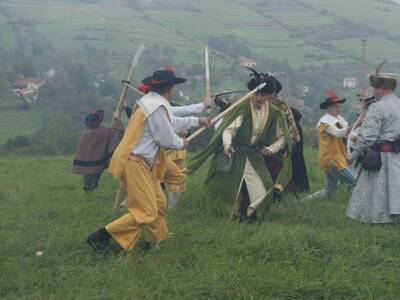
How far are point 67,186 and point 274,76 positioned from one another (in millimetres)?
4446

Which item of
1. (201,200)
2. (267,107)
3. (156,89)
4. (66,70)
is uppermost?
(156,89)

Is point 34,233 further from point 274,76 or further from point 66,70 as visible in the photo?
point 66,70

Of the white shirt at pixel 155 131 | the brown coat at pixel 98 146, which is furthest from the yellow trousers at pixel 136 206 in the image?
the brown coat at pixel 98 146

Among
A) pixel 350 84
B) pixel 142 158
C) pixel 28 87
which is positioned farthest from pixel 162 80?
pixel 28 87

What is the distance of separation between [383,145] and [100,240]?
304cm

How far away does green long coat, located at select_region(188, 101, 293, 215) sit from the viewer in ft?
21.4

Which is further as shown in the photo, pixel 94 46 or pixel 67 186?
pixel 94 46

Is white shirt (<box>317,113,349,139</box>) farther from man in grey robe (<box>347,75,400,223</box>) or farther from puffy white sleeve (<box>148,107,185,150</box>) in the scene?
puffy white sleeve (<box>148,107,185,150</box>)

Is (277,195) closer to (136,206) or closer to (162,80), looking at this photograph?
(136,206)


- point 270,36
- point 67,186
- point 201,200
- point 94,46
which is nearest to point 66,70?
point 94,46

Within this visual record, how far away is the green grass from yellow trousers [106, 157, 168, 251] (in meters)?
26.1

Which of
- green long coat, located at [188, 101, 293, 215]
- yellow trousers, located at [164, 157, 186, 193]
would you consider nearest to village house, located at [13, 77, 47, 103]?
green long coat, located at [188, 101, 293, 215]

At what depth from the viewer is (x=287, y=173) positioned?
260 inches

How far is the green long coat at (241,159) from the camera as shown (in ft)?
21.4
